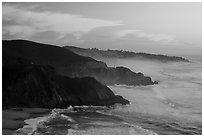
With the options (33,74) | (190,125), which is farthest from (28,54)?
(190,125)

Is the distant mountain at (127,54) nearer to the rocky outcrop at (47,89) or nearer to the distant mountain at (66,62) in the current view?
the distant mountain at (66,62)

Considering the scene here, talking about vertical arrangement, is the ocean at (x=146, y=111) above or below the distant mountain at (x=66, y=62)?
below

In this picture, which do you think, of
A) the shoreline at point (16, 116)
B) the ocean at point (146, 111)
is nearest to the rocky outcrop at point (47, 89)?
the shoreline at point (16, 116)

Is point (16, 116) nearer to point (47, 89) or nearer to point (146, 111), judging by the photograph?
point (47, 89)

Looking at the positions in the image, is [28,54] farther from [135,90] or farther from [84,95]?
[135,90]

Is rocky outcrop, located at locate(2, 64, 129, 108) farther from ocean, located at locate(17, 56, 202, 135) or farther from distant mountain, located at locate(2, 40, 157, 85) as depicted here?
ocean, located at locate(17, 56, 202, 135)

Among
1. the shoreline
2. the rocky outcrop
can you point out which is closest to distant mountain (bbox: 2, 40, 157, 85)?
the rocky outcrop

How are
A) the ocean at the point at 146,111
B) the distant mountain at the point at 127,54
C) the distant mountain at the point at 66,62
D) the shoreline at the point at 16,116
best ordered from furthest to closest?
the distant mountain at the point at 66,62, the distant mountain at the point at 127,54, the ocean at the point at 146,111, the shoreline at the point at 16,116

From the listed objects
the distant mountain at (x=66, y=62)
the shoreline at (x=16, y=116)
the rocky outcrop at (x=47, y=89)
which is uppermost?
the distant mountain at (x=66, y=62)
